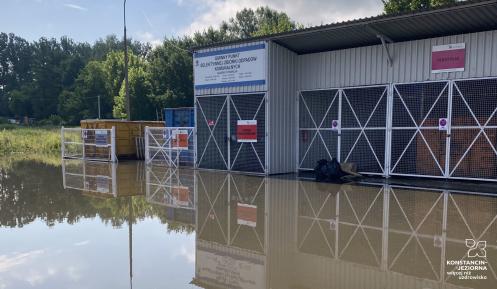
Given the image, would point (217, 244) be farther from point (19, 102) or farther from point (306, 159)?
point (19, 102)

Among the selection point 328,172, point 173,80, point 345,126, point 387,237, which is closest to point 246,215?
point 387,237

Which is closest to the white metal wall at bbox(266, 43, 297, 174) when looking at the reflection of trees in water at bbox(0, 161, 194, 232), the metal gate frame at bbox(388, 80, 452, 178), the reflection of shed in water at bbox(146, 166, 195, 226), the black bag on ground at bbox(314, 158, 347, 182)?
the black bag on ground at bbox(314, 158, 347, 182)

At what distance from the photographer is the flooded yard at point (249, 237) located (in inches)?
175

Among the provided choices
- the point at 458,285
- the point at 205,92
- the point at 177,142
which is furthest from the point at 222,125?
the point at 458,285

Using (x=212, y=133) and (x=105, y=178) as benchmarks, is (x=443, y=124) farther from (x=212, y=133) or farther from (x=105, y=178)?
(x=105, y=178)

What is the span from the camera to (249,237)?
19.2 ft

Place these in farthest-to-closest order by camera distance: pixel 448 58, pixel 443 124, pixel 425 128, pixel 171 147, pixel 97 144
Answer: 1. pixel 97 144
2. pixel 171 147
3. pixel 425 128
4. pixel 443 124
5. pixel 448 58

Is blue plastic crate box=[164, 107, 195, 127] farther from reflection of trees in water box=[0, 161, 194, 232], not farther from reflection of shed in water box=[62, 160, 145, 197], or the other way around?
reflection of trees in water box=[0, 161, 194, 232]

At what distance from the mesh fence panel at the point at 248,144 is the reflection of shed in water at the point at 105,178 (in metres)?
3.33

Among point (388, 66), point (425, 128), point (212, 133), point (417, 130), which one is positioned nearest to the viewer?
point (425, 128)

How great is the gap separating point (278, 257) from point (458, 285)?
208cm

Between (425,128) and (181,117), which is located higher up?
(181,117)

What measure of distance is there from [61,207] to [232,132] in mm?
6632

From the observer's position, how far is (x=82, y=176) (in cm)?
1295
